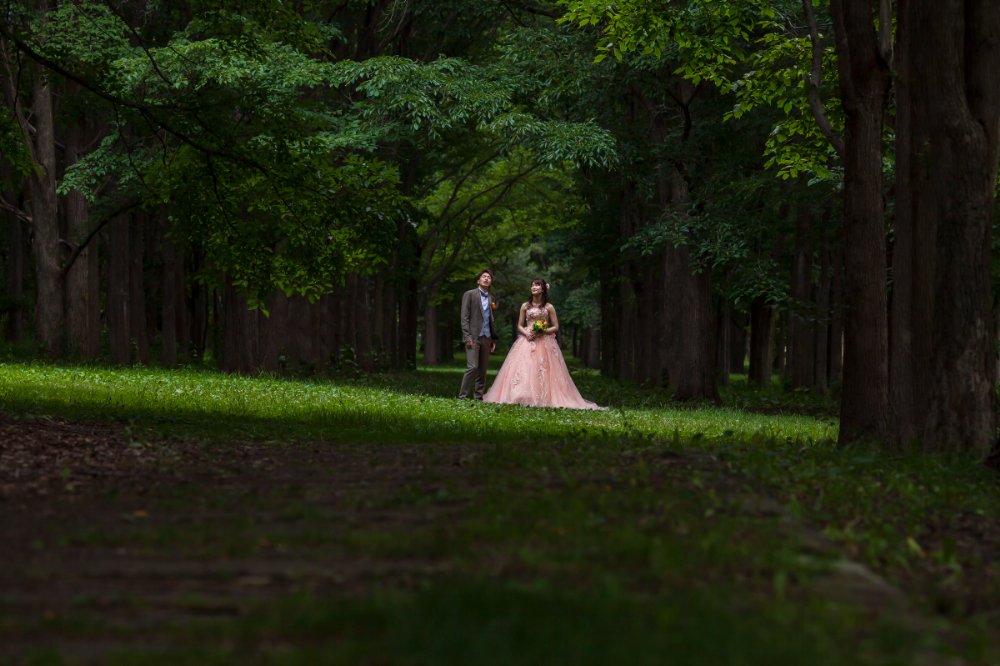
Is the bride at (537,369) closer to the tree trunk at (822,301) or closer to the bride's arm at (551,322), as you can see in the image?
the bride's arm at (551,322)

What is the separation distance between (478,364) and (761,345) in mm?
13194

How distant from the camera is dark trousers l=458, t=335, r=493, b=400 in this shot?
1756 cm

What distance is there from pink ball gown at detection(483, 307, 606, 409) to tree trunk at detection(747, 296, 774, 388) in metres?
11.4

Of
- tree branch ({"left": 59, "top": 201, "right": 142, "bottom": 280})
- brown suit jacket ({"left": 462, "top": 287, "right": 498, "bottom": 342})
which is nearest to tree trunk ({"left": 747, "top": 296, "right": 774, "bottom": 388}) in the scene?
brown suit jacket ({"left": 462, "top": 287, "right": 498, "bottom": 342})

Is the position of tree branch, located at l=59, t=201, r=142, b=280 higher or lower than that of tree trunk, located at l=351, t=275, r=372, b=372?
higher

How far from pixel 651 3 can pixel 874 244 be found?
6.28 m

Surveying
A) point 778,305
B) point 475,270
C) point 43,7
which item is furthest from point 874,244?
point 475,270

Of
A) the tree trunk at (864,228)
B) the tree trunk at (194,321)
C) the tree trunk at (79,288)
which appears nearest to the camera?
the tree trunk at (864,228)

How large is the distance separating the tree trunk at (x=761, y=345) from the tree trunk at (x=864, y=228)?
724 inches

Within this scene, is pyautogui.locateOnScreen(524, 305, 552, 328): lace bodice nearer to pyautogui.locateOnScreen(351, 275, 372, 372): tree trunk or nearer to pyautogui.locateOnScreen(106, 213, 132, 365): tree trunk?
pyautogui.locateOnScreen(351, 275, 372, 372): tree trunk

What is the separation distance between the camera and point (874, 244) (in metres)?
9.33

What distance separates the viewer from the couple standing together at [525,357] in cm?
1753

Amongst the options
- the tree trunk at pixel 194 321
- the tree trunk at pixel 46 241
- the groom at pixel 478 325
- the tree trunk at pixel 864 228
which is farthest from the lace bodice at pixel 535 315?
the tree trunk at pixel 194 321

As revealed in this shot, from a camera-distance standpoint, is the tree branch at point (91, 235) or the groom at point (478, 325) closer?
the groom at point (478, 325)
